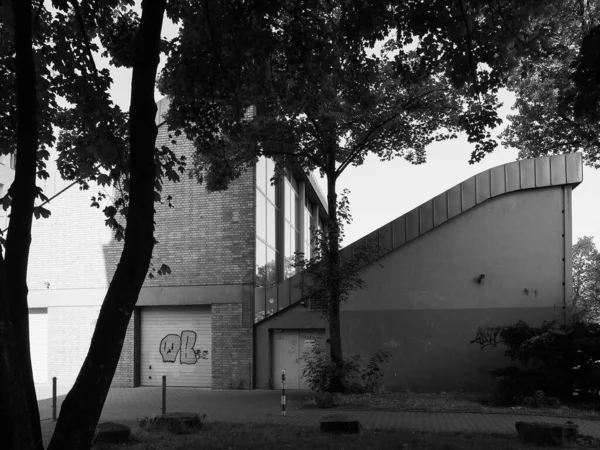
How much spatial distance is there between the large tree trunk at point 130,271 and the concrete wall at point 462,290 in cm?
1304

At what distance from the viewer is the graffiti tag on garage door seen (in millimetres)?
20359

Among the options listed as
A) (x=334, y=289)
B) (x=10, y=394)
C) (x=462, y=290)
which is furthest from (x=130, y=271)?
(x=462, y=290)

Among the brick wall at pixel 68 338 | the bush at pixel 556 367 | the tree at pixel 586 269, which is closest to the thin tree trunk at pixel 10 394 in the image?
the bush at pixel 556 367

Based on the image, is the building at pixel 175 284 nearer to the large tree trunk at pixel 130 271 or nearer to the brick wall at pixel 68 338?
the brick wall at pixel 68 338

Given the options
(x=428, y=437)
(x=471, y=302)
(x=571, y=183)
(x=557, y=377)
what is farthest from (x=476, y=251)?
(x=428, y=437)

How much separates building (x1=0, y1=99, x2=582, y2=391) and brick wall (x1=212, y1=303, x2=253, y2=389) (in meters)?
0.04

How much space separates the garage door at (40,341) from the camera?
22234mm

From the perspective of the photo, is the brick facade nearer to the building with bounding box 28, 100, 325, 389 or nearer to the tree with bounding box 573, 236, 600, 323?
the building with bounding box 28, 100, 325, 389

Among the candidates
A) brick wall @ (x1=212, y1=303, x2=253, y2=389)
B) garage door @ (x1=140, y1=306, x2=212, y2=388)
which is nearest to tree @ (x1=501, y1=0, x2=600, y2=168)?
brick wall @ (x1=212, y1=303, x2=253, y2=389)

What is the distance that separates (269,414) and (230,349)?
6534mm

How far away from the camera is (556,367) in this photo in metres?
14.8

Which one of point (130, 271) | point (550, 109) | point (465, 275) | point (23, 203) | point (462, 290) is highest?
point (550, 109)

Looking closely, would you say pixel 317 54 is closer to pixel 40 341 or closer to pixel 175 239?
pixel 175 239

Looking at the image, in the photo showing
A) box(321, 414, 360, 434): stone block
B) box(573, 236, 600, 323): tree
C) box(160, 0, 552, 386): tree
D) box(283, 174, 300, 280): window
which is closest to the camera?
box(160, 0, 552, 386): tree
